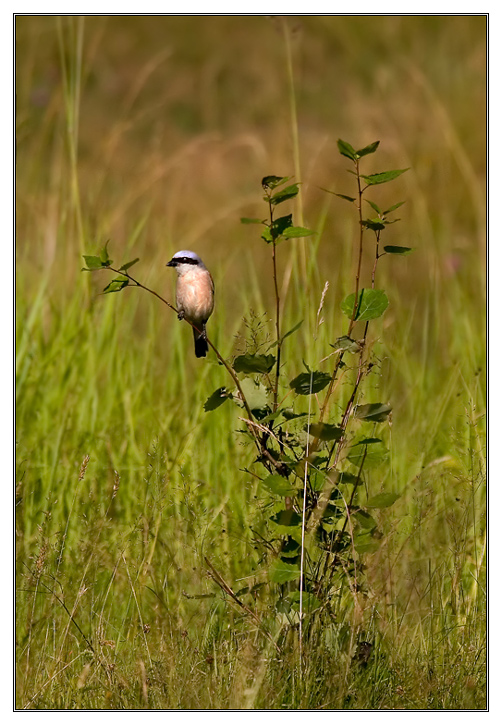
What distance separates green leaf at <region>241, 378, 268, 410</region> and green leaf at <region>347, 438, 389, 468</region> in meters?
0.27

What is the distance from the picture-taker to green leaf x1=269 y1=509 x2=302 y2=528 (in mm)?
2374

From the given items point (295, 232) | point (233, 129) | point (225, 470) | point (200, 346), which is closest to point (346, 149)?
point (295, 232)

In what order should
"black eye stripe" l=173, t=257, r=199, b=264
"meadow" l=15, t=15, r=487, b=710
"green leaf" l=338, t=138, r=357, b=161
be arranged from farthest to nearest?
"black eye stripe" l=173, t=257, r=199, b=264 < "meadow" l=15, t=15, r=487, b=710 < "green leaf" l=338, t=138, r=357, b=161

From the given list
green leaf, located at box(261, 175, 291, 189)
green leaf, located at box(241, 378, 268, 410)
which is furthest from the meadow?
green leaf, located at box(261, 175, 291, 189)

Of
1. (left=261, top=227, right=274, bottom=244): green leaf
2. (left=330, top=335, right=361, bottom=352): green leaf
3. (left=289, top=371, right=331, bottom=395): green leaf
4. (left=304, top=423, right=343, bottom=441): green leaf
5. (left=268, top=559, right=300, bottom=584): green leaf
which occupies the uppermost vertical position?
(left=261, top=227, right=274, bottom=244): green leaf

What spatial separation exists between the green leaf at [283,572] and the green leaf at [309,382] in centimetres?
44

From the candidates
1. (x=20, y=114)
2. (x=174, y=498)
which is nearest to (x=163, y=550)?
(x=174, y=498)

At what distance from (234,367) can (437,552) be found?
1208 mm

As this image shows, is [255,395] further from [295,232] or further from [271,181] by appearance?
[271,181]

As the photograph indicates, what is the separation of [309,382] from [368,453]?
27cm

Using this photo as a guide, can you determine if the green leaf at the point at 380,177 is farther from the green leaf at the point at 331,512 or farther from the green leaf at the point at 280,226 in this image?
the green leaf at the point at 331,512

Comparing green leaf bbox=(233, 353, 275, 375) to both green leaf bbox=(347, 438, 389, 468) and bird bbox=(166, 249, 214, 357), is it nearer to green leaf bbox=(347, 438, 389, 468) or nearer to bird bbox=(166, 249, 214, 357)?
green leaf bbox=(347, 438, 389, 468)

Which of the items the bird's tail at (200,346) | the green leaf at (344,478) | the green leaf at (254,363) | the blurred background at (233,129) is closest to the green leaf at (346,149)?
the green leaf at (254,363)

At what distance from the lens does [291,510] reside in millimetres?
2400
